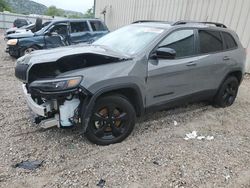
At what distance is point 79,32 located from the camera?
10180 mm

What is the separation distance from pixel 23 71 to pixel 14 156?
3.60ft

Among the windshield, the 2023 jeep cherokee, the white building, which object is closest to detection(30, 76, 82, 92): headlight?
the 2023 jeep cherokee

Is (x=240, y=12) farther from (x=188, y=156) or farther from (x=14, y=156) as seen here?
(x=14, y=156)

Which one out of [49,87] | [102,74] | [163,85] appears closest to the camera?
[49,87]

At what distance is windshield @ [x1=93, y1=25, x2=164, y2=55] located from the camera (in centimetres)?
393

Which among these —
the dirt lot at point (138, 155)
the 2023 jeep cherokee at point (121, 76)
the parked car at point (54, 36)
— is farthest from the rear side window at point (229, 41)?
the parked car at point (54, 36)

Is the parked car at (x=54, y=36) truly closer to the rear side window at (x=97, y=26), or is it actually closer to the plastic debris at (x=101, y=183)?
the rear side window at (x=97, y=26)

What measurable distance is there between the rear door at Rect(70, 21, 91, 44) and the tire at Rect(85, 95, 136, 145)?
272 inches

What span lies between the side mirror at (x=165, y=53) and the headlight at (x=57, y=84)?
4.23 ft

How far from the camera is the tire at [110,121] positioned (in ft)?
11.4

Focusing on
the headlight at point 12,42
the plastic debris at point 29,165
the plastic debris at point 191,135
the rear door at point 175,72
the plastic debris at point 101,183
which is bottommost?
the headlight at point 12,42

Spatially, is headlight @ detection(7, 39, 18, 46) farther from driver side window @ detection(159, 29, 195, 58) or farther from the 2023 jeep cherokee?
driver side window @ detection(159, 29, 195, 58)

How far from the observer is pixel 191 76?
4.38m

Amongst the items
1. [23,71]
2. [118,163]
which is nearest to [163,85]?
[118,163]
